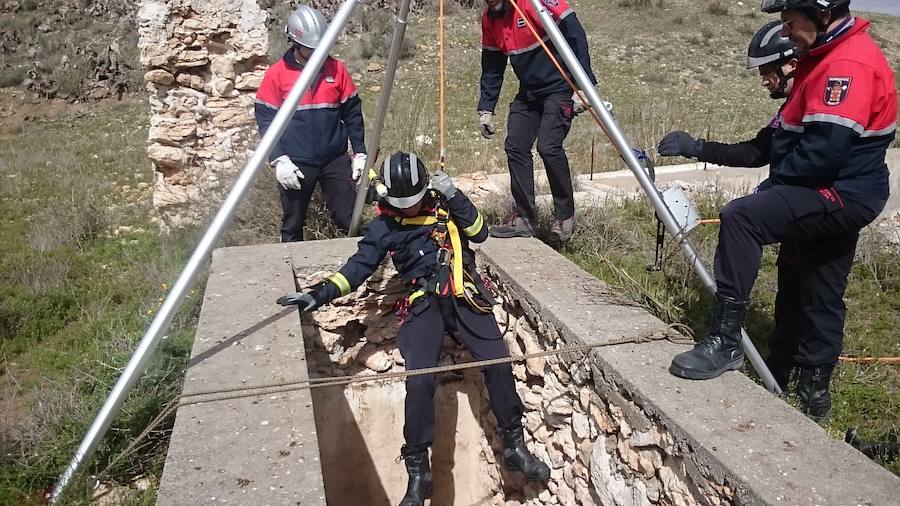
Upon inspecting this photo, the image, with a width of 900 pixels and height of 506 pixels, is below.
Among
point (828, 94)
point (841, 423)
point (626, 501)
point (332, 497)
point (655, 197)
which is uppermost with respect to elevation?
point (828, 94)

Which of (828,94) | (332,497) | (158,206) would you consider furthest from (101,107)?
(828,94)

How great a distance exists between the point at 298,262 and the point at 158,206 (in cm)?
353

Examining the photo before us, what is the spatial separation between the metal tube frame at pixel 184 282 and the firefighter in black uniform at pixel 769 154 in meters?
1.62

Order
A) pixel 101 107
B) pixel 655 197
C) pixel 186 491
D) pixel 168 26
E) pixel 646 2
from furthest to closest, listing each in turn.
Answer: pixel 646 2
pixel 101 107
pixel 168 26
pixel 655 197
pixel 186 491

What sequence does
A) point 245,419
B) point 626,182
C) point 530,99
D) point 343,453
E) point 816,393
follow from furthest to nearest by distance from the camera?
point 626,182, point 343,453, point 530,99, point 816,393, point 245,419

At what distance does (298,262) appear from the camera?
3.96 meters

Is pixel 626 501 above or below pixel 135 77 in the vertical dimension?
below

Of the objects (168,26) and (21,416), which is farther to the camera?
(168,26)

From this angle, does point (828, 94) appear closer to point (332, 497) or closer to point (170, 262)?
point (332, 497)

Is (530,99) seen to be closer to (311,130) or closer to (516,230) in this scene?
(516,230)

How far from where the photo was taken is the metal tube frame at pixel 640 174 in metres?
2.79

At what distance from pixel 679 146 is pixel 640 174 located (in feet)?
1.24

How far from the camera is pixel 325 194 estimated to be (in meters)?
4.68

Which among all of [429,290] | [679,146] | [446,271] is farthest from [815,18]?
[429,290]
